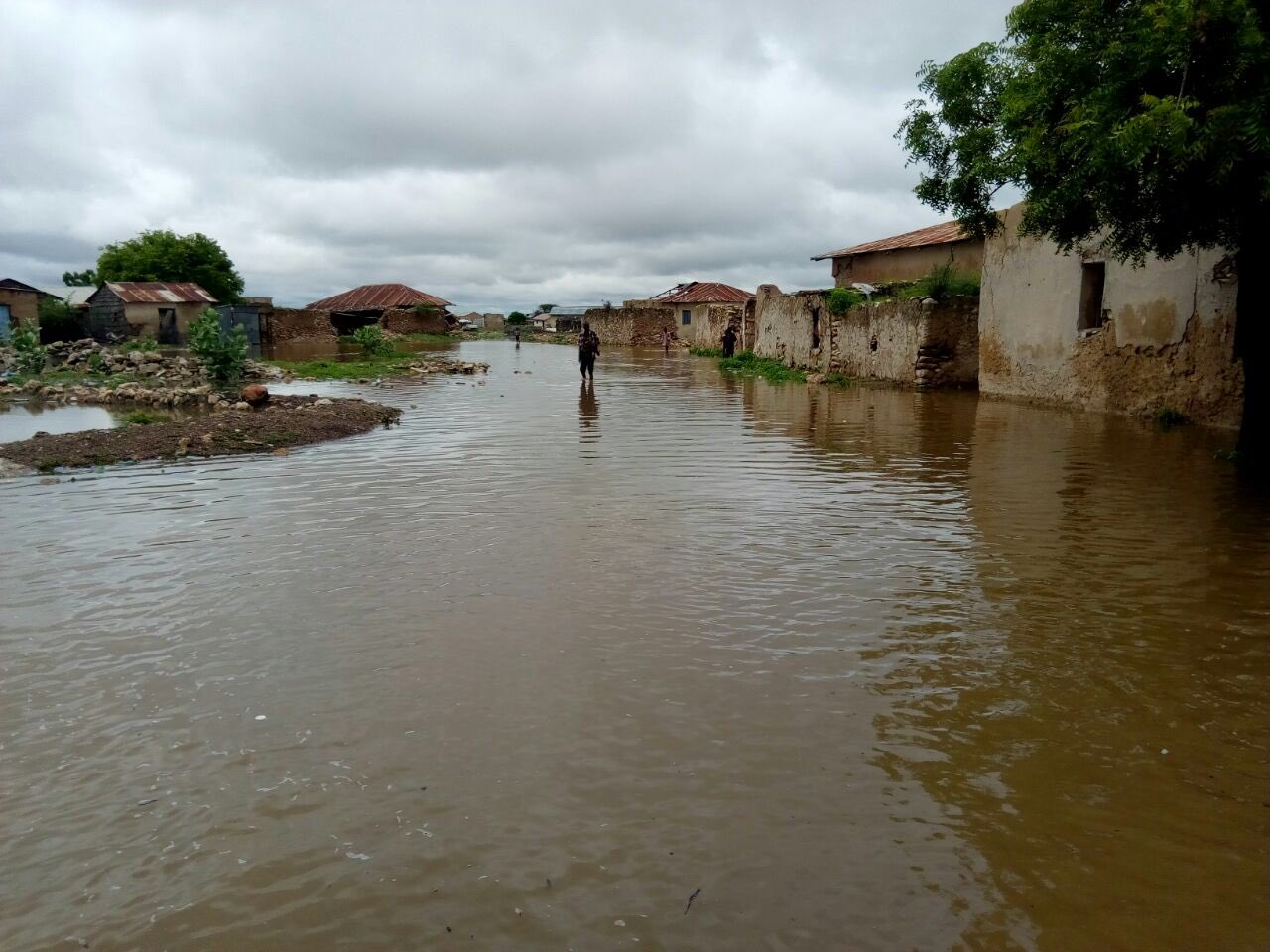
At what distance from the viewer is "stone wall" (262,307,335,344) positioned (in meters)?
49.7

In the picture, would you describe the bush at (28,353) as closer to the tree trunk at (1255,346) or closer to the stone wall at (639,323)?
the tree trunk at (1255,346)

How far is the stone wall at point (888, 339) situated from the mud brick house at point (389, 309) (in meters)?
35.8

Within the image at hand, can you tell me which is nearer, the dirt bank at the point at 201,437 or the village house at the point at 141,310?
the dirt bank at the point at 201,437

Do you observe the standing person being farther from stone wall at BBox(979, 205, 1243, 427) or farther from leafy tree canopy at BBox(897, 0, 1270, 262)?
leafy tree canopy at BBox(897, 0, 1270, 262)

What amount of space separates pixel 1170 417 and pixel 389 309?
51.2 meters

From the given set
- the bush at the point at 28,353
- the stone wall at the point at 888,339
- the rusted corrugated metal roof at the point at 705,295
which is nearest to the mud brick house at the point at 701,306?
the rusted corrugated metal roof at the point at 705,295

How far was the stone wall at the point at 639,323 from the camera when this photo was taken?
176 ft

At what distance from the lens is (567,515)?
809 centimetres

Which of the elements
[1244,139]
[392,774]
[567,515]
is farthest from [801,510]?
[392,774]

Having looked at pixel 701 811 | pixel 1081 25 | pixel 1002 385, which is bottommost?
pixel 701 811

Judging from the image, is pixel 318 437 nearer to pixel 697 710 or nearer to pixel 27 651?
pixel 27 651

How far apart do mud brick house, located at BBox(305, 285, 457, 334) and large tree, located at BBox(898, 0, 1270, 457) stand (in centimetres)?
5065

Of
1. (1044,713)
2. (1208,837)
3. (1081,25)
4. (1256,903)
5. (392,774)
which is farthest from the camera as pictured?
(1081,25)

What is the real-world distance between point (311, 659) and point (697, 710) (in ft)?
7.30
